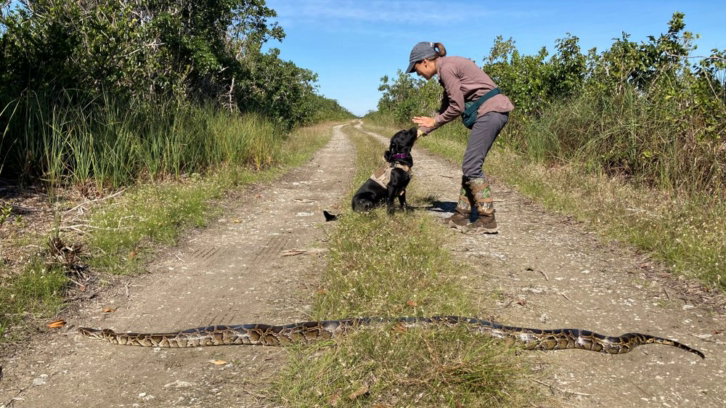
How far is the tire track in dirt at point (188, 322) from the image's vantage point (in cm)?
275

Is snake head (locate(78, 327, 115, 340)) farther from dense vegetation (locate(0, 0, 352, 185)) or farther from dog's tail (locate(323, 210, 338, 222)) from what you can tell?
dense vegetation (locate(0, 0, 352, 185))

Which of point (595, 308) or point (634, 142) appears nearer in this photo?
point (595, 308)

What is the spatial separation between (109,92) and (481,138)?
7.05 metres

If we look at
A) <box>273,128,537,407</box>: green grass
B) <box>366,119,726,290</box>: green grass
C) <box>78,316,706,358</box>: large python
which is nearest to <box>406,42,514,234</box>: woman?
<box>366,119,726,290</box>: green grass

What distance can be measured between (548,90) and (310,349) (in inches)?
427

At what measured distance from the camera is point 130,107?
27.6 ft

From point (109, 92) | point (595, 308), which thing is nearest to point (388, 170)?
point (595, 308)

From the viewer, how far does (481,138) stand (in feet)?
18.6

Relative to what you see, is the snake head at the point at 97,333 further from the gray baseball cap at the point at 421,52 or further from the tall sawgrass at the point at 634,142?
the tall sawgrass at the point at 634,142

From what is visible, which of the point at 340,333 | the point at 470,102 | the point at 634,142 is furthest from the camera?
the point at 634,142

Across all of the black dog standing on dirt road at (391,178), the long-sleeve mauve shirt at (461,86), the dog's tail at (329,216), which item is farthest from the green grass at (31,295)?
the long-sleeve mauve shirt at (461,86)

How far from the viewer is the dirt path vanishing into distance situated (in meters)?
2.72

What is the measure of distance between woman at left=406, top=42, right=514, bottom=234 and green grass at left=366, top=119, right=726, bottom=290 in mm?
1763

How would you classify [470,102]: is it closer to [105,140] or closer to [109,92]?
[105,140]
